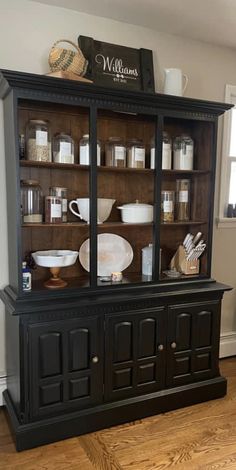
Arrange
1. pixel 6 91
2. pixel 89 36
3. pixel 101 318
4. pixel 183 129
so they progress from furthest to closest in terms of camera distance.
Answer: pixel 183 129 < pixel 89 36 < pixel 101 318 < pixel 6 91

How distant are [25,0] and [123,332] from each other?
2.16m

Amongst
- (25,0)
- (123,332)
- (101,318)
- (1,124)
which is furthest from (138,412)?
(25,0)

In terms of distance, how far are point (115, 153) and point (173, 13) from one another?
999mm

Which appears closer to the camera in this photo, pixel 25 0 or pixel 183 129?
pixel 25 0

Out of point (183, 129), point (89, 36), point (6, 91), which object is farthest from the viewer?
point (183, 129)

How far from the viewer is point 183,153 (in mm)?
2611

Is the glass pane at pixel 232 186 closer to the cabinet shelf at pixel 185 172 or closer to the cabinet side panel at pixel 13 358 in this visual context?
the cabinet shelf at pixel 185 172

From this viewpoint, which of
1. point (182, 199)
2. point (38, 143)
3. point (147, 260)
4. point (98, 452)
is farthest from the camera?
point (182, 199)

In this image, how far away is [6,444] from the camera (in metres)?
2.12

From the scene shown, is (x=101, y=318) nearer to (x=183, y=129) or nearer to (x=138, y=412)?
(x=138, y=412)

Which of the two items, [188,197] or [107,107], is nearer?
[107,107]

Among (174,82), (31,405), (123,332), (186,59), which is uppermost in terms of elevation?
(186,59)

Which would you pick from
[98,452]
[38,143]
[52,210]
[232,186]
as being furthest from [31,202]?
[232,186]

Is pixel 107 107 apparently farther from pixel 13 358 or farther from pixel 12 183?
pixel 13 358
